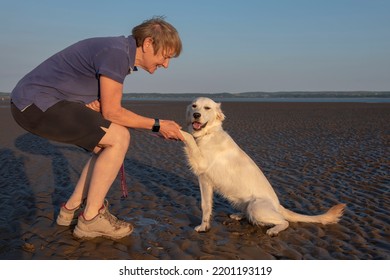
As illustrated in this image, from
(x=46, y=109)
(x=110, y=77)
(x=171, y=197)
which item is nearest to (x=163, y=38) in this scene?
(x=110, y=77)

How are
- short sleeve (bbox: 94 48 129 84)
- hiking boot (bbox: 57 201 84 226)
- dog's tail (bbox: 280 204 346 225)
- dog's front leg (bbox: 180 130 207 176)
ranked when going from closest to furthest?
1. short sleeve (bbox: 94 48 129 84)
2. hiking boot (bbox: 57 201 84 226)
3. dog's tail (bbox: 280 204 346 225)
4. dog's front leg (bbox: 180 130 207 176)

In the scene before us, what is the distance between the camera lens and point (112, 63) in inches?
129

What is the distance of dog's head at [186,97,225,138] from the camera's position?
15.5 feet

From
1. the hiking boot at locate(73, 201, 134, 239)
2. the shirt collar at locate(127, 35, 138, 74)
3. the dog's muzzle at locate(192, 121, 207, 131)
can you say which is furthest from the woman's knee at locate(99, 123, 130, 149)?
the dog's muzzle at locate(192, 121, 207, 131)

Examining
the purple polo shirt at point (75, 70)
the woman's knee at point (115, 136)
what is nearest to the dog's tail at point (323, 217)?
the woman's knee at point (115, 136)

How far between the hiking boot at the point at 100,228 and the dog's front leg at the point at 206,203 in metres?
0.91

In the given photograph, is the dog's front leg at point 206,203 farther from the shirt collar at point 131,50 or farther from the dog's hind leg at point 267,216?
the shirt collar at point 131,50

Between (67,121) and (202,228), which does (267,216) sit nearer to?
(202,228)

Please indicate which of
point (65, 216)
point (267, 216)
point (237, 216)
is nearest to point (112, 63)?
point (65, 216)

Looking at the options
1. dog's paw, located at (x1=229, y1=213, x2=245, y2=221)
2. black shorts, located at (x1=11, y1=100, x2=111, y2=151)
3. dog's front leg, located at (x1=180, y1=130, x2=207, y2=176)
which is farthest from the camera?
dog's paw, located at (x1=229, y1=213, x2=245, y2=221)

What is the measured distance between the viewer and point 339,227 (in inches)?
169

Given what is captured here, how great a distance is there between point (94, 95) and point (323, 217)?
9.27 ft

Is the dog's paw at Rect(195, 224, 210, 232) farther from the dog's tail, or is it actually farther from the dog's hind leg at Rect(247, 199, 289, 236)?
the dog's tail
